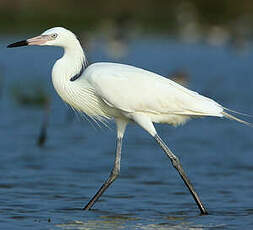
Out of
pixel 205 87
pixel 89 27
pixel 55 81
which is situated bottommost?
pixel 89 27

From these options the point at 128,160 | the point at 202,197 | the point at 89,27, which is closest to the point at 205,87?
the point at 128,160

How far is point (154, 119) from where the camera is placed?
9.10 m

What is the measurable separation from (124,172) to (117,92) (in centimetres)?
252

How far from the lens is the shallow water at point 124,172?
8602 mm

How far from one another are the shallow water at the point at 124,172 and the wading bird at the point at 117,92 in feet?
1.42

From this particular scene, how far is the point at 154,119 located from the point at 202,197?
4.13ft

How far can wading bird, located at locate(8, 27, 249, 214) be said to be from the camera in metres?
8.75

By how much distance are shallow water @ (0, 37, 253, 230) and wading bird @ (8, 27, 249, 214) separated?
1.42 feet

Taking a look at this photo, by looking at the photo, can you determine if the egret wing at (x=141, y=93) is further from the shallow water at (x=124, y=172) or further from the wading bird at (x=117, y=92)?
the shallow water at (x=124, y=172)

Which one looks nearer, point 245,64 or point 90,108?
point 90,108

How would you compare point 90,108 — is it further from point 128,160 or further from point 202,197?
point 128,160

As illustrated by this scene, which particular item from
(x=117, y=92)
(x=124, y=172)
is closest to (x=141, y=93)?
(x=117, y=92)

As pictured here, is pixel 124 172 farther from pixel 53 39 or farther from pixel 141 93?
pixel 53 39

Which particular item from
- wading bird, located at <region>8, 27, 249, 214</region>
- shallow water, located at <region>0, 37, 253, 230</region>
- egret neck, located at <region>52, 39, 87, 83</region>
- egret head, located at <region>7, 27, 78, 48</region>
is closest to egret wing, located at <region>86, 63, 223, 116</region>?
wading bird, located at <region>8, 27, 249, 214</region>
